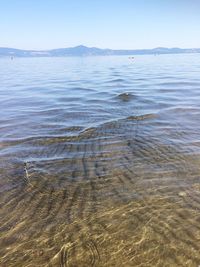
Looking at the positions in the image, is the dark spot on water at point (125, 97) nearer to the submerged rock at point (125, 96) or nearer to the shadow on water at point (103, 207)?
the submerged rock at point (125, 96)

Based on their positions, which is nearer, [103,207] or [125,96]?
[103,207]

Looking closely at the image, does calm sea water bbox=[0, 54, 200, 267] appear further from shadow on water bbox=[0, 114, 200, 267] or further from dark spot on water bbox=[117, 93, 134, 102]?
dark spot on water bbox=[117, 93, 134, 102]

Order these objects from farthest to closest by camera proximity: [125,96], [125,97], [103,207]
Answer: [125,96], [125,97], [103,207]

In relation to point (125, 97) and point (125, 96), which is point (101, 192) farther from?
point (125, 96)

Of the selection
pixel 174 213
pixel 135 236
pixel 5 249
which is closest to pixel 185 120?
pixel 174 213

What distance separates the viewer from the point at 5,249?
5188mm

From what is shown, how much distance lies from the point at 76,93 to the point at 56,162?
14704 mm

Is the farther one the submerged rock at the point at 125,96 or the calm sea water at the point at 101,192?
the submerged rock at the point at 125,96

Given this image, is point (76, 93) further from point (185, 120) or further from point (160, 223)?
point (160, 223)

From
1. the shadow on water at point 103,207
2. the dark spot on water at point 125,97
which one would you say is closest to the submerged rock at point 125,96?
the dark spot on water at point 125,97

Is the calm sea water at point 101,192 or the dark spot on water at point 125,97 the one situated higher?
Answer: the calm sea water at point 101,192

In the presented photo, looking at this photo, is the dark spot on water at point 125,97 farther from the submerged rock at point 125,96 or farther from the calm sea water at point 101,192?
the calm sea water at point 101,192

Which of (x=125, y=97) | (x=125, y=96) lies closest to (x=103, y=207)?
(x=125, y=97)

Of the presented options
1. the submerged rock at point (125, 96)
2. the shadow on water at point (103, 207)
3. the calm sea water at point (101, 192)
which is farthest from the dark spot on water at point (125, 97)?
the shadow on water at point (103, 207)
